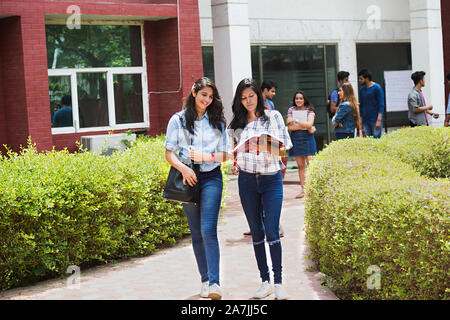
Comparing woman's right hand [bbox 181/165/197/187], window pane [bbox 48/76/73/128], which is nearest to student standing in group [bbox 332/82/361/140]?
window pane [bbox 48/76/73/128]

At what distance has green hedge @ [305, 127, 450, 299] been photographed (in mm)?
4977

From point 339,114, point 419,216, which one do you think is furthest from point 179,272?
point 339,114

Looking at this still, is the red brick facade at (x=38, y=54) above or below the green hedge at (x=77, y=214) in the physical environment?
above

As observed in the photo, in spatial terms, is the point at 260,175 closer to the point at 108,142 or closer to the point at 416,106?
the point at 108,142

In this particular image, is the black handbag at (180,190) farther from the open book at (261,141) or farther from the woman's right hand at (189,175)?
the open book at (261,141)

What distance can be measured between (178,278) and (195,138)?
162 cm

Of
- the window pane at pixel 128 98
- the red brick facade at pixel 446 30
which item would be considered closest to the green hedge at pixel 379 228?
the window pane at pixel 128 98

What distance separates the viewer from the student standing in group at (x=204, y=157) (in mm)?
5926

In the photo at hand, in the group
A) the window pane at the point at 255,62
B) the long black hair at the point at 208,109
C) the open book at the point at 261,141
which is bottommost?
the open book at the point at 261,141

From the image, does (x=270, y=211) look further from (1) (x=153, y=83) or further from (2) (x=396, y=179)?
(1) (x=153, y=83)

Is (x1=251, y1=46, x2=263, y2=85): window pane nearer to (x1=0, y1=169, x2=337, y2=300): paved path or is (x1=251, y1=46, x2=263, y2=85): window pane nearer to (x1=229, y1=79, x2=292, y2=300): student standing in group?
(x1=0, y1=169, x2=337, y2=300): paved path

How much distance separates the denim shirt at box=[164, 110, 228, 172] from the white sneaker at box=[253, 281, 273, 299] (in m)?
1.13

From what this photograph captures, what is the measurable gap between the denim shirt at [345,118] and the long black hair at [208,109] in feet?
19.3

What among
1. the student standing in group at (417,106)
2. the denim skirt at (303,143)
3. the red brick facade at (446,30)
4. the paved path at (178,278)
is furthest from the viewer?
the red brick facade at (446,30)
